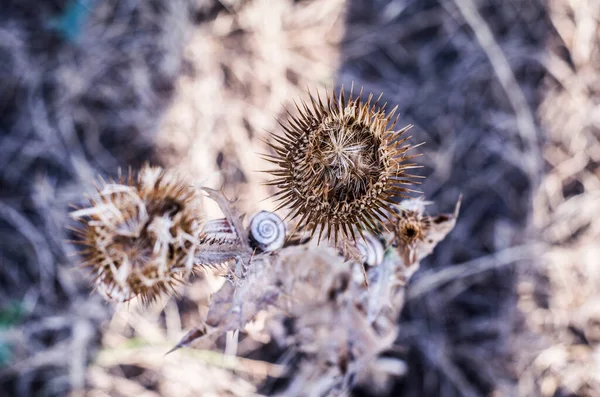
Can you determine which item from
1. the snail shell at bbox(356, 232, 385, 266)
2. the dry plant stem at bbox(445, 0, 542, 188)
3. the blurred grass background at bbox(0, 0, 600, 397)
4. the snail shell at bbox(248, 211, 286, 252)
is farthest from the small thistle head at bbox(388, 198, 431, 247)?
the dry plant stem at bbox(445, 0, 542, 188)

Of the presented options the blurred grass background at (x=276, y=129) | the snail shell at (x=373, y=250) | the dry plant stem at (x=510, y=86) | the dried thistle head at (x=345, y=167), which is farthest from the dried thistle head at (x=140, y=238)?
the dry plant stem at (x=510, y=86)

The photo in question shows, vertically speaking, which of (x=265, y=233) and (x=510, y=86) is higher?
(x=510, y=86)

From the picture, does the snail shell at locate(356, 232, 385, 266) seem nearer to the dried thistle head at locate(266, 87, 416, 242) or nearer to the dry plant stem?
the dried thistle head at locate(266, 87, 416, 242)

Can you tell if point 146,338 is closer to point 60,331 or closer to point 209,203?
point 60,331

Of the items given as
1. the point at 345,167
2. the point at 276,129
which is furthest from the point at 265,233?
the point at 276,129

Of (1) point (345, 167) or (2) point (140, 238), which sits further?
(1) point (345, 167)

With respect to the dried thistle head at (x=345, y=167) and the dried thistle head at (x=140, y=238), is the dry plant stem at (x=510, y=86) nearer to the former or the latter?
the dried thistle head at (x=345, y=167)

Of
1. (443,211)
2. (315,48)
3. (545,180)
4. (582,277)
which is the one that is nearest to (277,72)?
(315,48)

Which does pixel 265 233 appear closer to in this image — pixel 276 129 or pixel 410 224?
pixel 410 224
